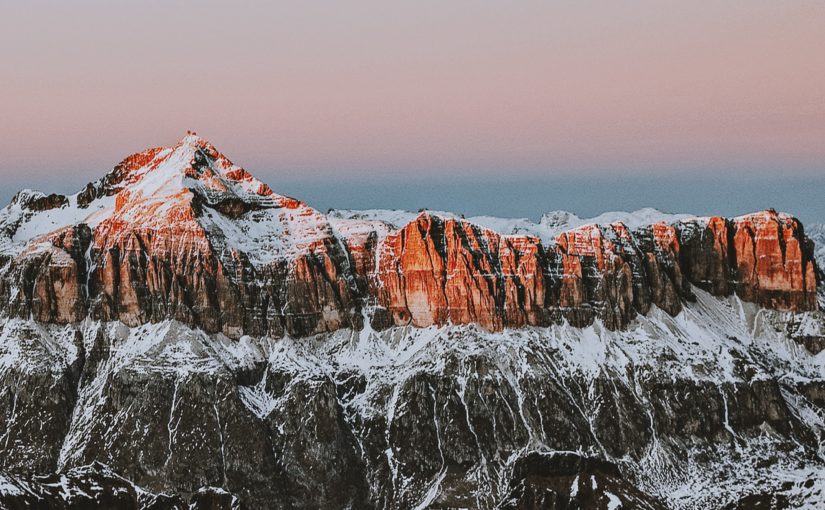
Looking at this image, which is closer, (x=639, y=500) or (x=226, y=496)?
(x=226, y=496)

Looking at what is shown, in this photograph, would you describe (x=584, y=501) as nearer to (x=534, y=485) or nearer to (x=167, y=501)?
(x=534, y=485)

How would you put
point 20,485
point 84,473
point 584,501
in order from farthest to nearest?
point 584,501 < point 84,473 < point 20,485

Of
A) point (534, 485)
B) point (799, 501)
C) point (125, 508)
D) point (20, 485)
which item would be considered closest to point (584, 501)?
point (534, 485)

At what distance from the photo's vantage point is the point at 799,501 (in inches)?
6663

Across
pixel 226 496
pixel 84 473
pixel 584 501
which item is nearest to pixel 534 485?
pixel 584 501

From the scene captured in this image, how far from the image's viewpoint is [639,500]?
590 ft

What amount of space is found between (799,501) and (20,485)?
105 metres

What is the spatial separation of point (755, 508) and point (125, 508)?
98874 mm

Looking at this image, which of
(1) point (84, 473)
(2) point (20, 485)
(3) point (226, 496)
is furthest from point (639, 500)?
(2) point (20, 485)

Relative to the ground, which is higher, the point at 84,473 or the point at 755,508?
the point at 84,473

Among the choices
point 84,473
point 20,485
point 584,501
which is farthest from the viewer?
point 584,501

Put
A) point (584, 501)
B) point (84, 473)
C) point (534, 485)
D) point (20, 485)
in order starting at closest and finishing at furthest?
point (20, 485)
point (84, 473)
point (584, 501)
point (534, 485)

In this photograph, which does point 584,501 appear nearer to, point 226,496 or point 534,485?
point 534,485

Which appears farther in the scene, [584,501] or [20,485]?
[584,501]
